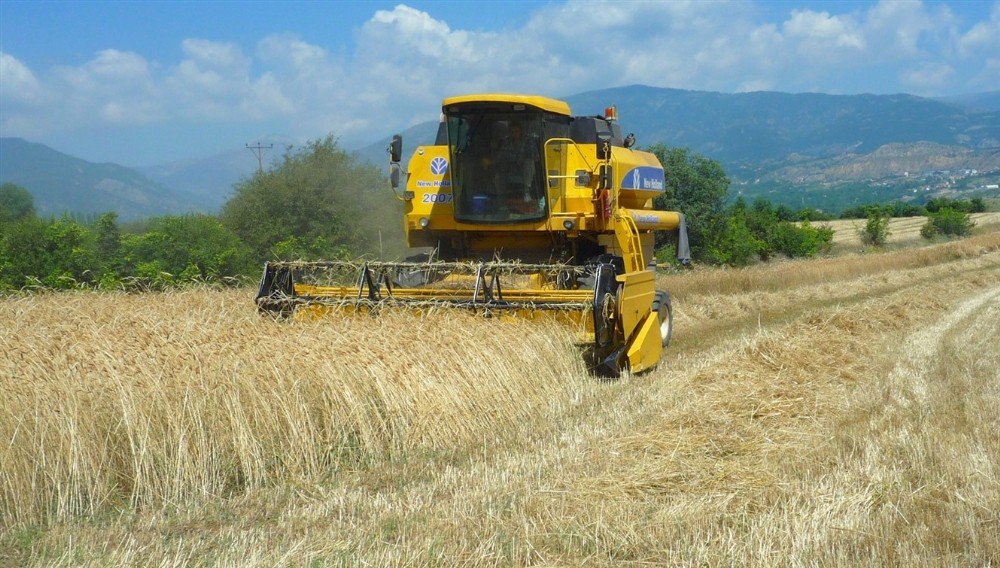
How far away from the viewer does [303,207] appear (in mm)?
22172

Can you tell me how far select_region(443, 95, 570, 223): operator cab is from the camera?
9273 millimetres

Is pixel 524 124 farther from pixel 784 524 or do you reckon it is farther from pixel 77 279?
pixel 77 279

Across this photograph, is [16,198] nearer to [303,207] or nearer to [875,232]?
[303,207]

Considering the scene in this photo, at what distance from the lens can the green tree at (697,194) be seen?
30500 mm

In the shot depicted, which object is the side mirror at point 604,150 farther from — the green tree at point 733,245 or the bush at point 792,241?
the bush at point 792,241

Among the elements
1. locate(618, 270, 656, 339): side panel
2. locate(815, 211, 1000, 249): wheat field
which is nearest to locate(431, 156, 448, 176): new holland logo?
locate(618, 270, 656, 339): side panel

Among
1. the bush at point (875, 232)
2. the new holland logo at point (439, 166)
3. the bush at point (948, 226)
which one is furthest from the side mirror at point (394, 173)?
the bush at point (948, 226)

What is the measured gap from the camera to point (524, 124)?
30.5ft

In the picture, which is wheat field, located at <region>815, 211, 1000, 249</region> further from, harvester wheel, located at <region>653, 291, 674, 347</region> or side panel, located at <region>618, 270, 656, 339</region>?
side panel, located at <region>618, 270, 656, 339</region>

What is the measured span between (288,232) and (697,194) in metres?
15.4

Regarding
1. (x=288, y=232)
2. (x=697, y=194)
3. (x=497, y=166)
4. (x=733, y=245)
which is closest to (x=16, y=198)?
(x=288, y=232)

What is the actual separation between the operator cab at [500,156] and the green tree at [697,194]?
2116 cm

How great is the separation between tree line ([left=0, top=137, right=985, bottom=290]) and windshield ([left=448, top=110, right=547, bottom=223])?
2.43 metres

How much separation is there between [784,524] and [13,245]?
43.8ft
